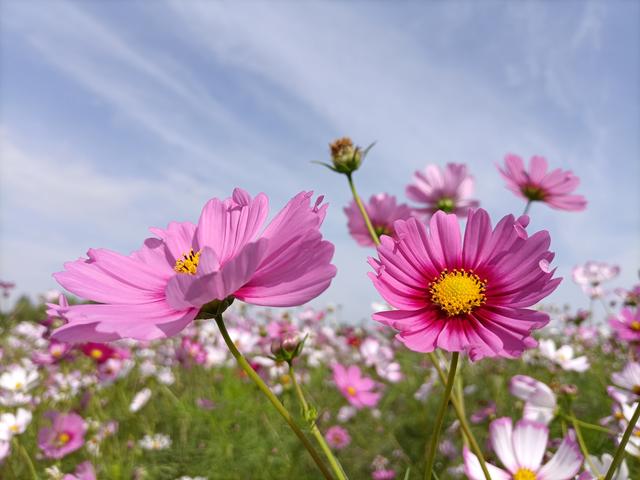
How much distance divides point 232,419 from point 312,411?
66.9 inches

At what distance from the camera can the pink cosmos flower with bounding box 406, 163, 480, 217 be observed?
1.32 m

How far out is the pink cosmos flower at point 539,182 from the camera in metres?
1.38

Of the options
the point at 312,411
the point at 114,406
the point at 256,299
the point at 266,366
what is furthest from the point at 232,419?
the point at 256,299

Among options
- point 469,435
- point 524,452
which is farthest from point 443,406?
point 524,452

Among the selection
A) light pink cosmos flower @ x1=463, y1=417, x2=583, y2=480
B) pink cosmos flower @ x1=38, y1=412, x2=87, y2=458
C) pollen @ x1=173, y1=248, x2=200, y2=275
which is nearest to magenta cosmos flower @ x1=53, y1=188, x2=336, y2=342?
pollen @ x1=173, y1=248, x2=200, y2=275

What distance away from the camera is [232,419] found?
7.24 ft

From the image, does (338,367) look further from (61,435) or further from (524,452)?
(524,452)

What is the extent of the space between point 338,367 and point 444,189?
115cm

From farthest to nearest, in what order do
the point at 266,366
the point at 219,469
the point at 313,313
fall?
the point at 313,313 → the point at 266,366 → the point at 219,469

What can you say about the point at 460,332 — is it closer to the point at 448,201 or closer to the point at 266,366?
the point at 448,201

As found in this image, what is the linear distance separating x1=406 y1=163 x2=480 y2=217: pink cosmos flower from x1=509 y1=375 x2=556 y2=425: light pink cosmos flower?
1.42 ft

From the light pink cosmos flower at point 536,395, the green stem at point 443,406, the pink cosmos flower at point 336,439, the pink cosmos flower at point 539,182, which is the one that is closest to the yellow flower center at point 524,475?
the light pink cosmos flower at point 536,395

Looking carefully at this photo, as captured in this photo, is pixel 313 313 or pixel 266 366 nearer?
pixel 266 366

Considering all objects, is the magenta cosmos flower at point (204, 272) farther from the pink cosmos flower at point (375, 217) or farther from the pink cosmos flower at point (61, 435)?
the pink cosmos flower at point (61, 435)
